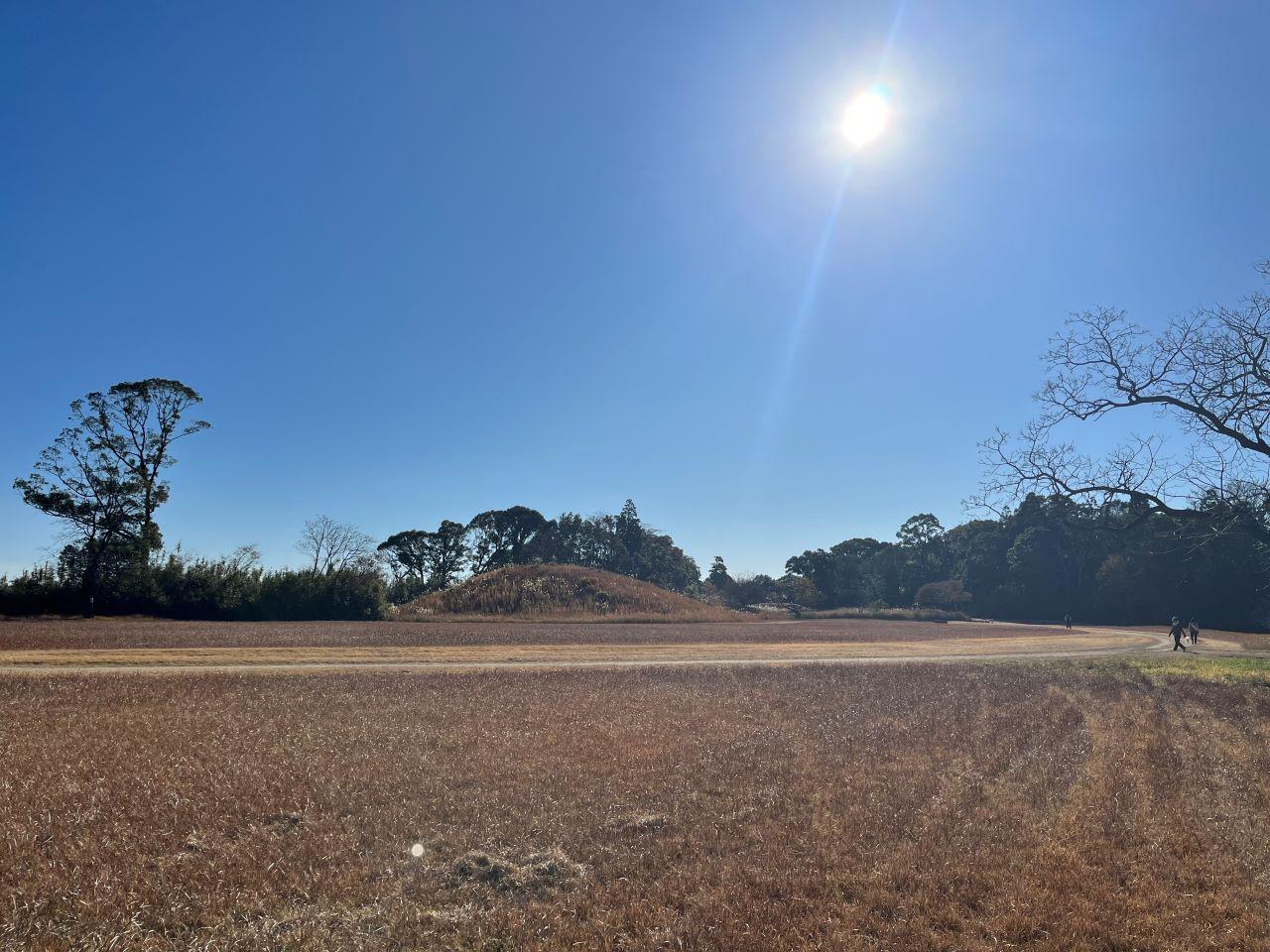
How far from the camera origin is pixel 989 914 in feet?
16.9

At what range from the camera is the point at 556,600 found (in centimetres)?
5353

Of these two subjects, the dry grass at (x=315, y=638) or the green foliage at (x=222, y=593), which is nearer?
the dry grass at (x=315, y=638)

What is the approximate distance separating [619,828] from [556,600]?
4749 cm

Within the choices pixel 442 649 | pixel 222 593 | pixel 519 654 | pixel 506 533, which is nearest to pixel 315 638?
pixel 442 649

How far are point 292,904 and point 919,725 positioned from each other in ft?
34.1

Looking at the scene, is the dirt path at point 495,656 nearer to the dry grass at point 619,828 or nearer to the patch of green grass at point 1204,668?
the patch of green grass at point 1204,668

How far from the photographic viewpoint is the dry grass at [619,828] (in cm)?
495

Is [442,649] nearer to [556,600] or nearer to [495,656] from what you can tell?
[495,656]

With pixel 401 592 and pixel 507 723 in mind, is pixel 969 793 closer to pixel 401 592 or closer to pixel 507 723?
pixel 507 723

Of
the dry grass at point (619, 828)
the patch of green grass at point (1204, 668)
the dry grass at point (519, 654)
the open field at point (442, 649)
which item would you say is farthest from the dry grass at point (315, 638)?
the patch of green grass at point (1204, 668)

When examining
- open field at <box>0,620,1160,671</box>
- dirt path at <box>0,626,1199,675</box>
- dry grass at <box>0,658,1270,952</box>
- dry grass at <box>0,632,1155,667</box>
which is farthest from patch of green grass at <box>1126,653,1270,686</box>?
dry grass at <box>0,658,1270,952</box>

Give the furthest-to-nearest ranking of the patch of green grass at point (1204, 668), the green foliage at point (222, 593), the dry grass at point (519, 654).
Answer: the green foliage at point (222, 593) < the dry grass at point (519, 654) < the patch of green grass at point (1204, 668)

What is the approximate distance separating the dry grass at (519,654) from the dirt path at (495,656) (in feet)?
0.08

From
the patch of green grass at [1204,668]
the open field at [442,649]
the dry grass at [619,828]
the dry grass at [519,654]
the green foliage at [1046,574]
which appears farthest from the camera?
the green foliage at [1046,574]
